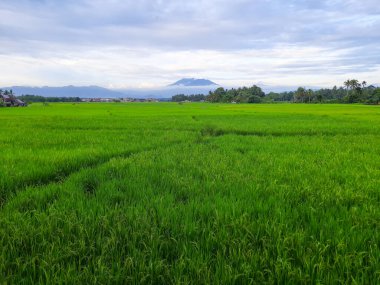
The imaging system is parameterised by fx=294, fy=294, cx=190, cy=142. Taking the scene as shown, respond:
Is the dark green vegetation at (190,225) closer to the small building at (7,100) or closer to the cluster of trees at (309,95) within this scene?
the small building at (7,100)

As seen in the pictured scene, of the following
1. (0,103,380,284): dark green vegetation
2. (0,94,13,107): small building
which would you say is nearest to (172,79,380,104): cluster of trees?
(0,94,13,107): small building

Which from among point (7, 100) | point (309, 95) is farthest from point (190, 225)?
point (309, 95)

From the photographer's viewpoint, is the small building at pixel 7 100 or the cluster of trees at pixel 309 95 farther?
the cluster of trees at pixel 309 95

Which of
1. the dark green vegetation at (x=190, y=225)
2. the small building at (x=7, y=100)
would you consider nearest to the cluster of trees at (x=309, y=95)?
the small building at (x=7, y=100)

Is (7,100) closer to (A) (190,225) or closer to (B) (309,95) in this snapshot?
(A) (190,225)

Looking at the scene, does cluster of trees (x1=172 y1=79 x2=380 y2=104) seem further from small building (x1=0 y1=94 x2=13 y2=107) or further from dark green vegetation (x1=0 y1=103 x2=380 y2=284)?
dark green vegetation (x1=0 y1=103 x2=380 y2=284)

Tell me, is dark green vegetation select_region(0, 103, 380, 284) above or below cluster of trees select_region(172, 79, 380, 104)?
below

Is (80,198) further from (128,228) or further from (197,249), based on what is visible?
(197,249)

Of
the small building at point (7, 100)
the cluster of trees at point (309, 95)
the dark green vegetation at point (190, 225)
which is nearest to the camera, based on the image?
the dark green vegetation at point (190, 225)

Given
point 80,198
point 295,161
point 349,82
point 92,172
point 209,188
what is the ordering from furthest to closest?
point 349,82 → point 295,161 → point 92,172 → point 209,188 → point 80,198

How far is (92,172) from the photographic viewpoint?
548cm

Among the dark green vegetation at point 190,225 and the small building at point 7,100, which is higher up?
the small building at point 7,100

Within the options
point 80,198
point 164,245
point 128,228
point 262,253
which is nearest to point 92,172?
point 80,198

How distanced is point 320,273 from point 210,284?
A: 845 millimetres
